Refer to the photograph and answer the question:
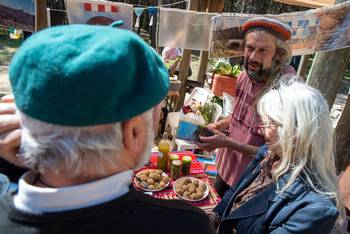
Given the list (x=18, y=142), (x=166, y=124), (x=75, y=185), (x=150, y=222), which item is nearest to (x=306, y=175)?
(x=150, y=222)

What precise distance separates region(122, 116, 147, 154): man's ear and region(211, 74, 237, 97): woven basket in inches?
176

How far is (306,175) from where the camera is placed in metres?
1.69

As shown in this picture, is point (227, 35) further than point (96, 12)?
Yes

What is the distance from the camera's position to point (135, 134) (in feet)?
2.70

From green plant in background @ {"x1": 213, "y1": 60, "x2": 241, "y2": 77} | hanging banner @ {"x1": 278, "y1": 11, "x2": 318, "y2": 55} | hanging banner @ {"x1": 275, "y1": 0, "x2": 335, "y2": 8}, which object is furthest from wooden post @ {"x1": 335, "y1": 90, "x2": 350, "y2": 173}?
green plant in background @ {"x1": 213, "y1": 60, "x2": 241, "y2": 77}

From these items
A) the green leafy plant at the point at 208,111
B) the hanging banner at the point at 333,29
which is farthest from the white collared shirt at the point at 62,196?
the green leafy plant at the point at 208,111

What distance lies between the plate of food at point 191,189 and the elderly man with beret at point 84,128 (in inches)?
59.7

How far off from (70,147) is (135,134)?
18 cm

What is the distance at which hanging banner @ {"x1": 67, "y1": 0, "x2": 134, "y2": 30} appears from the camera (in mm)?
2918

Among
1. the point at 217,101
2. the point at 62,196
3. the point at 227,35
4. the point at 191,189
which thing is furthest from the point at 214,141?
the point at 217,101

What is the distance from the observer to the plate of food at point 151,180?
2383mm

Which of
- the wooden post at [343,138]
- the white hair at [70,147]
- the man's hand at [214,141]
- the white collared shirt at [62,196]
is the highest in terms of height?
the white hair at [70,147]

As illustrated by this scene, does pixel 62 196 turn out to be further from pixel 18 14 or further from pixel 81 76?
pixel 18 14

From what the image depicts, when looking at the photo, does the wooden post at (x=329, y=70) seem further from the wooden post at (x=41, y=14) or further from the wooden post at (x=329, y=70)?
→ the wooden post at (x=41, y=14)
